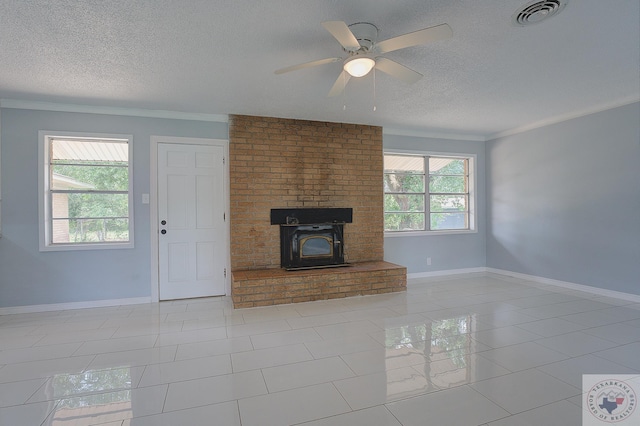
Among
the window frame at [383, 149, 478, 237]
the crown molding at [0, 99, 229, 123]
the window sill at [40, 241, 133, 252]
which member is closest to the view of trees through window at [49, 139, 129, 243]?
the window sill at [40, 241, 133, 252]

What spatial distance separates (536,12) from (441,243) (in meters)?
3.96

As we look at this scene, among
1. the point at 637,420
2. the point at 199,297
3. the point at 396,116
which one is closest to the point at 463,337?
the point at 637,420

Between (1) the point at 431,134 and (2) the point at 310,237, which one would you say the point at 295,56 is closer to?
(2) the point at 310,237

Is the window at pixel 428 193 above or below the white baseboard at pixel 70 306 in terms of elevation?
above

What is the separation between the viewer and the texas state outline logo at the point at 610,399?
1.71m

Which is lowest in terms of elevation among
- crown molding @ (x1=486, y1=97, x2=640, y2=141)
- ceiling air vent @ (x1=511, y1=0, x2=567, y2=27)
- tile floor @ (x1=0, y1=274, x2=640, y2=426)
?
tile floor @ (x1=0, y1=274, x2=640, y2=426)

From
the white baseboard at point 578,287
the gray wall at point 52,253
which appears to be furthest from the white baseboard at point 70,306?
the white baseboard at point 578,287

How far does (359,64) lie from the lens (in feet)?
7.48

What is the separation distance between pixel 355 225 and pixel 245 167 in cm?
190

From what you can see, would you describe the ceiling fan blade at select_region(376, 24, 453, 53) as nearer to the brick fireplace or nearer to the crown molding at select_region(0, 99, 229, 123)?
the brick fireplace

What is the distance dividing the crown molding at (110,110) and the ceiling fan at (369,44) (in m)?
2.37

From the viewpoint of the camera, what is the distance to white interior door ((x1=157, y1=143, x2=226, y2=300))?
414 cm

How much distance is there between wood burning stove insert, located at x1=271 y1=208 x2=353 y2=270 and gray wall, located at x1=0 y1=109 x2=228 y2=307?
5.96 ft

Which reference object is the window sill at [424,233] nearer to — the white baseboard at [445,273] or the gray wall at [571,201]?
the gray wall at [571,201]
